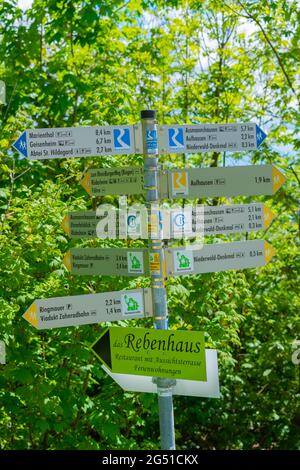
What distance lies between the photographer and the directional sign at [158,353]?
3512 mm

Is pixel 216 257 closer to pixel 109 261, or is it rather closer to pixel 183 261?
pixel 183 261

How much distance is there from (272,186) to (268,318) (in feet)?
14.2

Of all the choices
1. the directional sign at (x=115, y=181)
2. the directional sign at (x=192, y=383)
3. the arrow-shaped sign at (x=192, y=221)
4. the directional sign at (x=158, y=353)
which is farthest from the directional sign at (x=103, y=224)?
the directional sign at (x=192, y=383)

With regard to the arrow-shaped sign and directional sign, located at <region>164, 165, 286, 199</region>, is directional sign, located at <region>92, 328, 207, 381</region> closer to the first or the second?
the arrow-shaped sign

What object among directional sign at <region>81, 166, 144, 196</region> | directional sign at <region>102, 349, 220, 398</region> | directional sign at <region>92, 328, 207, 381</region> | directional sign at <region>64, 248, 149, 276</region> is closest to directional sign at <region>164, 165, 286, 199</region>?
directional sign at <region>81, 166, 144, 196</region>

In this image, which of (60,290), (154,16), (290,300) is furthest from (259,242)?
(154,16)

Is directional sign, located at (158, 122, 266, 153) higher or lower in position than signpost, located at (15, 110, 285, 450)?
higher

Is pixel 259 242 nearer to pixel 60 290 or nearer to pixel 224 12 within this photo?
pixel 60 290

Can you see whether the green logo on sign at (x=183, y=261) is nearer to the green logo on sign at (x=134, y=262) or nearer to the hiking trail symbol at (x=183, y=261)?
the hiking trail symbol at (x=183, y=261)

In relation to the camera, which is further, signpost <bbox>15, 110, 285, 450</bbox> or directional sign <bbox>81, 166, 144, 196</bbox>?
directional sign <bbox>81, 166, 144, 196</bbox>

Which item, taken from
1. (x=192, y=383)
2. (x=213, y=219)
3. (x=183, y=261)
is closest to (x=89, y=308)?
(x=183, y=261)

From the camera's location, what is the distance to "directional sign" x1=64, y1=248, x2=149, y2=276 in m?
3.70

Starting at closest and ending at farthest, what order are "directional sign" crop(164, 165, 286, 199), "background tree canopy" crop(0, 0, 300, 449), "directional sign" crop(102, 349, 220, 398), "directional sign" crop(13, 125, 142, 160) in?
"directional sign" crop(102, 349, 220, 398), "directional sign" crop(13, 125, 142, 160), "directional sign" crop(164, 165, 286, 199), "background tree canopy" crop(0, 0, 300, 449)
